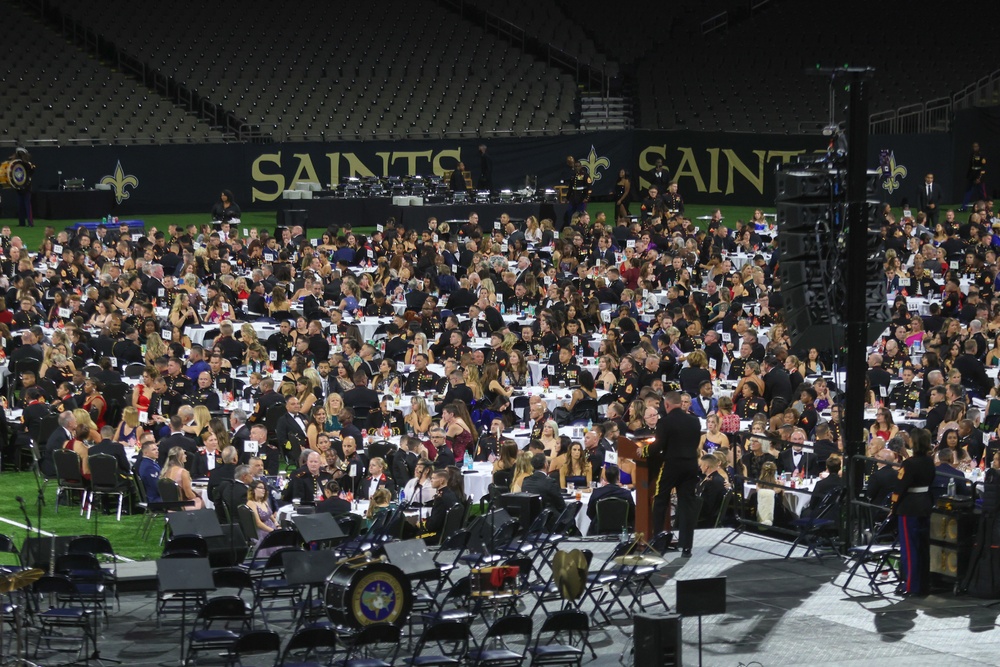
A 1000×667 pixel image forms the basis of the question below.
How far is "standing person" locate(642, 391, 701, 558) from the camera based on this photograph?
52.0 ft

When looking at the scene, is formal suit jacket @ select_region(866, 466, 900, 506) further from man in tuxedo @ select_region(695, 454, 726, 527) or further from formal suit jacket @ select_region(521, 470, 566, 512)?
formal suit jacket @ select_region(521, 470, 566, 512)

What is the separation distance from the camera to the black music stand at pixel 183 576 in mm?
12977

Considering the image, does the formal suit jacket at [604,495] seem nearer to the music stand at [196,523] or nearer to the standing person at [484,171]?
the music stand at [196,523]

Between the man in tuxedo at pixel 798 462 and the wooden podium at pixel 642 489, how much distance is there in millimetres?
2505

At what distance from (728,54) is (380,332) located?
26.0m

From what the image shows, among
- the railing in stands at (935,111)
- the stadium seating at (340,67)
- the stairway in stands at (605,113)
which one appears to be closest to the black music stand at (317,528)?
the stadium seating at (340,67)

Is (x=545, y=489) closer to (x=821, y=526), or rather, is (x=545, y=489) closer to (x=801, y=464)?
(x=821, y=526)

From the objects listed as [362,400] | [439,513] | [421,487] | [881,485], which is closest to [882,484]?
[881,485]

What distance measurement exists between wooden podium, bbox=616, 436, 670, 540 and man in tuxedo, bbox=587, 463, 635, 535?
1.47 feet

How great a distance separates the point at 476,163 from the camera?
43812mm

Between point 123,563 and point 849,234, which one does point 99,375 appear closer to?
point 123,563

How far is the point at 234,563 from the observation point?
617 inches

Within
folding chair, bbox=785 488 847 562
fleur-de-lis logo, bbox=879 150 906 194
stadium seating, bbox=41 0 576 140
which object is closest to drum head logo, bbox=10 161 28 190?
stadium seating, bbox=41 0 576 140

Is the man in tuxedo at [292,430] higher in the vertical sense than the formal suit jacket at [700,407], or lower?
lower
